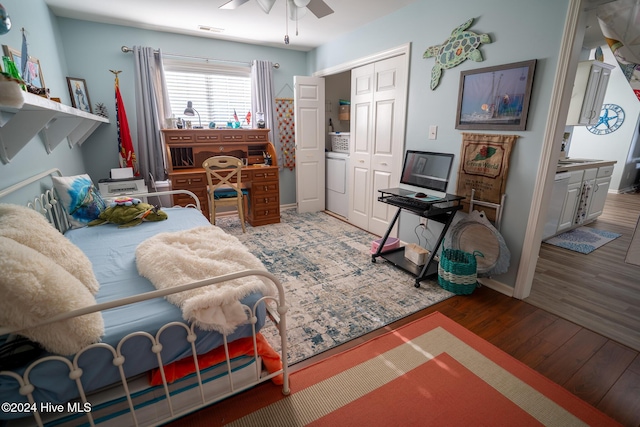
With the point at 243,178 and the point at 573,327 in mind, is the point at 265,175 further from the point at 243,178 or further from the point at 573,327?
the point at 573,327

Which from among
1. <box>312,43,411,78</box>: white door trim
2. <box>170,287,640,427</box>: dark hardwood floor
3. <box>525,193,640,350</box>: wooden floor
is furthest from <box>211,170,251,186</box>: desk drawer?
<box>525,193,640,350</box>: wooden floor

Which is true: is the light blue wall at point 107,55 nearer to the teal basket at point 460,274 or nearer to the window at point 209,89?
the window at point 209,89

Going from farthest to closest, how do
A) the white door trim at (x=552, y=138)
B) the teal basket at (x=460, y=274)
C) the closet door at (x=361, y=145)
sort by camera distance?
the closet door at (x=361, y=145) → the teal basket at (x=460, y=274) → the white door trim at (x=552, y=138)

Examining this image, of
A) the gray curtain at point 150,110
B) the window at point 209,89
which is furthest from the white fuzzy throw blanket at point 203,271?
the window at point 209,89

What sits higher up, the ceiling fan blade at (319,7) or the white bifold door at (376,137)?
the ceiling fan blade at (319,7)

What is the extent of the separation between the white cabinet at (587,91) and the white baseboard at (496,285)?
2.36 m

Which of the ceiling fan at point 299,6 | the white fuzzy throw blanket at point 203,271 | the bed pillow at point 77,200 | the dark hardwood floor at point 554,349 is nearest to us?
the white fuzzy throw blanket at point 203,271

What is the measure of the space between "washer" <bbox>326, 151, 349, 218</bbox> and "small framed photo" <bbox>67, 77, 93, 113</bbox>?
10.1 ft

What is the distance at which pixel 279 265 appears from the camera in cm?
289

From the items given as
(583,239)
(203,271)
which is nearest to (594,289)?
(583,239)

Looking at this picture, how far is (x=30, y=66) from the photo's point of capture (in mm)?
2215

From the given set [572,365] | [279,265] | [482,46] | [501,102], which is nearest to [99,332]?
[279,265]

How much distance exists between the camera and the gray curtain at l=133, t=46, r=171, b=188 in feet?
11.7

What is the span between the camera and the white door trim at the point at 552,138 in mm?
1854
